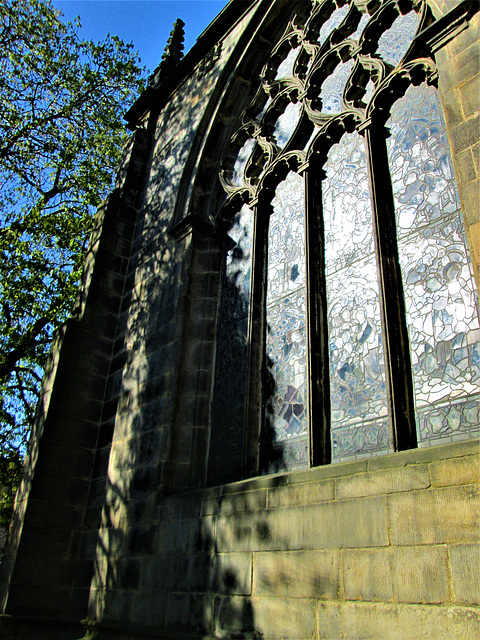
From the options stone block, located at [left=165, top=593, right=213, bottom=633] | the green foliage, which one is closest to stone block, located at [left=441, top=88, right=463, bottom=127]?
stone block, located at [left=165, top=593, right=213, bottom=633]

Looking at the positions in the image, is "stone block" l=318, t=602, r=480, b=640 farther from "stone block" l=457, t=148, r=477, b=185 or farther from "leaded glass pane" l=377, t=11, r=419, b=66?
"leaded glass pane" l=377, t=11, r=419, b=66

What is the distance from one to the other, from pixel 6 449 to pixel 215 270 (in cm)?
921

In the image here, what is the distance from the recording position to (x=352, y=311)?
479cm

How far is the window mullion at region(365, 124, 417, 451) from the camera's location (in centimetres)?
387

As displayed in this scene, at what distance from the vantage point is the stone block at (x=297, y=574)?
11.4ft

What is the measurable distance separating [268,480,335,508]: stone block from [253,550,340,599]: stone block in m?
0.34

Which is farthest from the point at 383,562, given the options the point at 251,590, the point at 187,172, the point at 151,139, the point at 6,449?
the point at 6,449

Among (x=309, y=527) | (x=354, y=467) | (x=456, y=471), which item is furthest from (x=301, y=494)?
(x=456, y=471)

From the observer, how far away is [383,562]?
10.6 ft

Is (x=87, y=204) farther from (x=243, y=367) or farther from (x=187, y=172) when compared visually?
(x=243, y=367)

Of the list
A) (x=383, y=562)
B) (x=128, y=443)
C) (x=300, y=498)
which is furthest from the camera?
(x=128, y=443)

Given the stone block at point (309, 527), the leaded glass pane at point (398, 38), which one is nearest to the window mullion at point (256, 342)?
the stone block at point (309, 527)

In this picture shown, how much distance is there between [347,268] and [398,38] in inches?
104

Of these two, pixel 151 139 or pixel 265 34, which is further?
pixel 151 139
